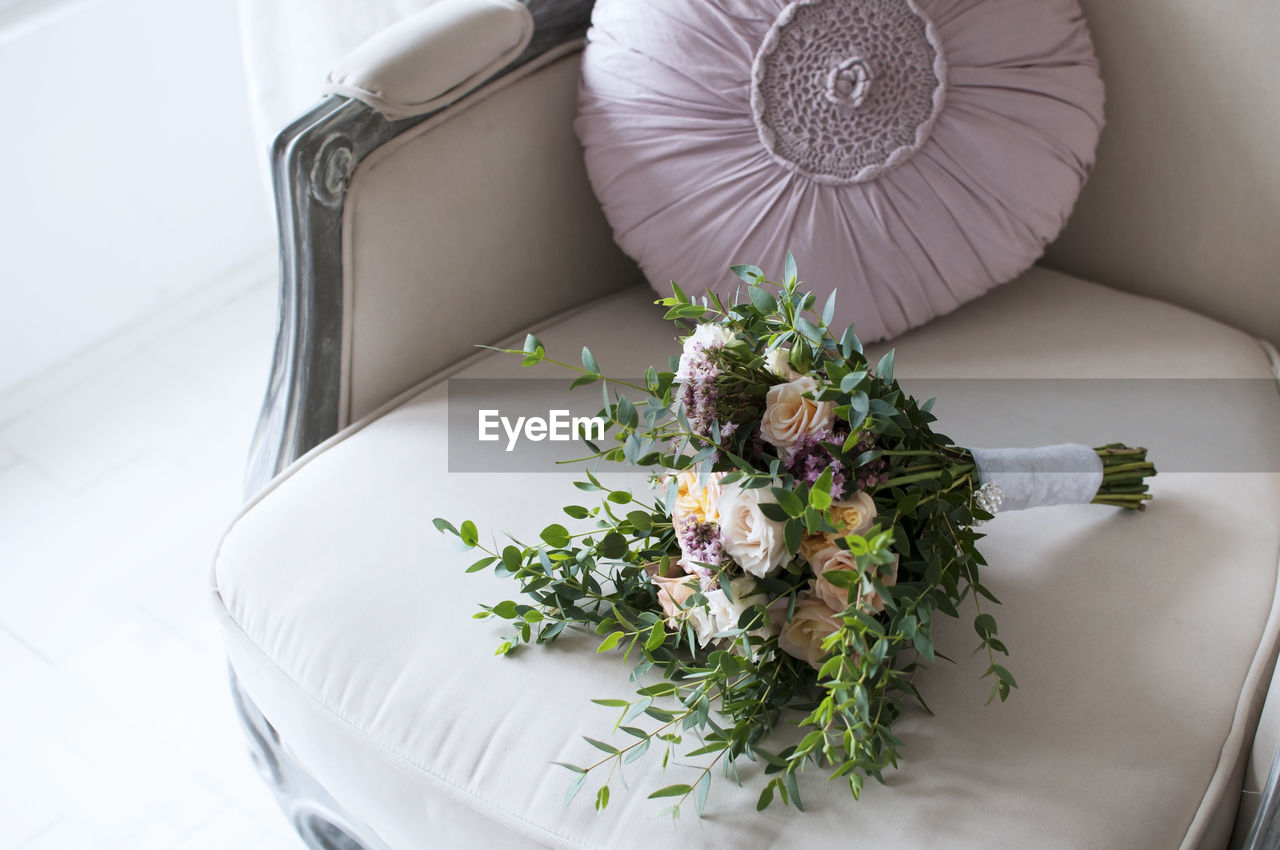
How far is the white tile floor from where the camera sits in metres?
1.15

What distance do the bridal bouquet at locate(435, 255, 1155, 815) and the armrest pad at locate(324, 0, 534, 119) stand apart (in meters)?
0.37

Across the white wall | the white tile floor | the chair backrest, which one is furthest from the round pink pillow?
the white wall

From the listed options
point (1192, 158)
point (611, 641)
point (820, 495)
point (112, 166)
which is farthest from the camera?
point (112, 166)

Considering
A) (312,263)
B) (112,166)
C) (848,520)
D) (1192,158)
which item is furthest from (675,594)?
(112,166)

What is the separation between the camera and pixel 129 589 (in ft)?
4.54

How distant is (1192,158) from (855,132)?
36 centimetres

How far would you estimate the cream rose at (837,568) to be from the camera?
0.65 meters

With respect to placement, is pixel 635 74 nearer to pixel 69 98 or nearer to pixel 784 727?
pixel 784 727

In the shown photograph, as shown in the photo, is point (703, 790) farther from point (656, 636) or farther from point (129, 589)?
point (129, 589)

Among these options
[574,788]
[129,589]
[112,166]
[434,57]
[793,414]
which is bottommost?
[129,589]

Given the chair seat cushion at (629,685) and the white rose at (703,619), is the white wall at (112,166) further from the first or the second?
the white rose at (703,619)

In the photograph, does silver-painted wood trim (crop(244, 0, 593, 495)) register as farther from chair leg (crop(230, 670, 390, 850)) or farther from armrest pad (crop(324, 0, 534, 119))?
chair leg (crop(230, 670, 390, 850))

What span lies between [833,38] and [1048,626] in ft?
1.77

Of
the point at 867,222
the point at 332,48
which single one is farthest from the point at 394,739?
the point at 332,48
